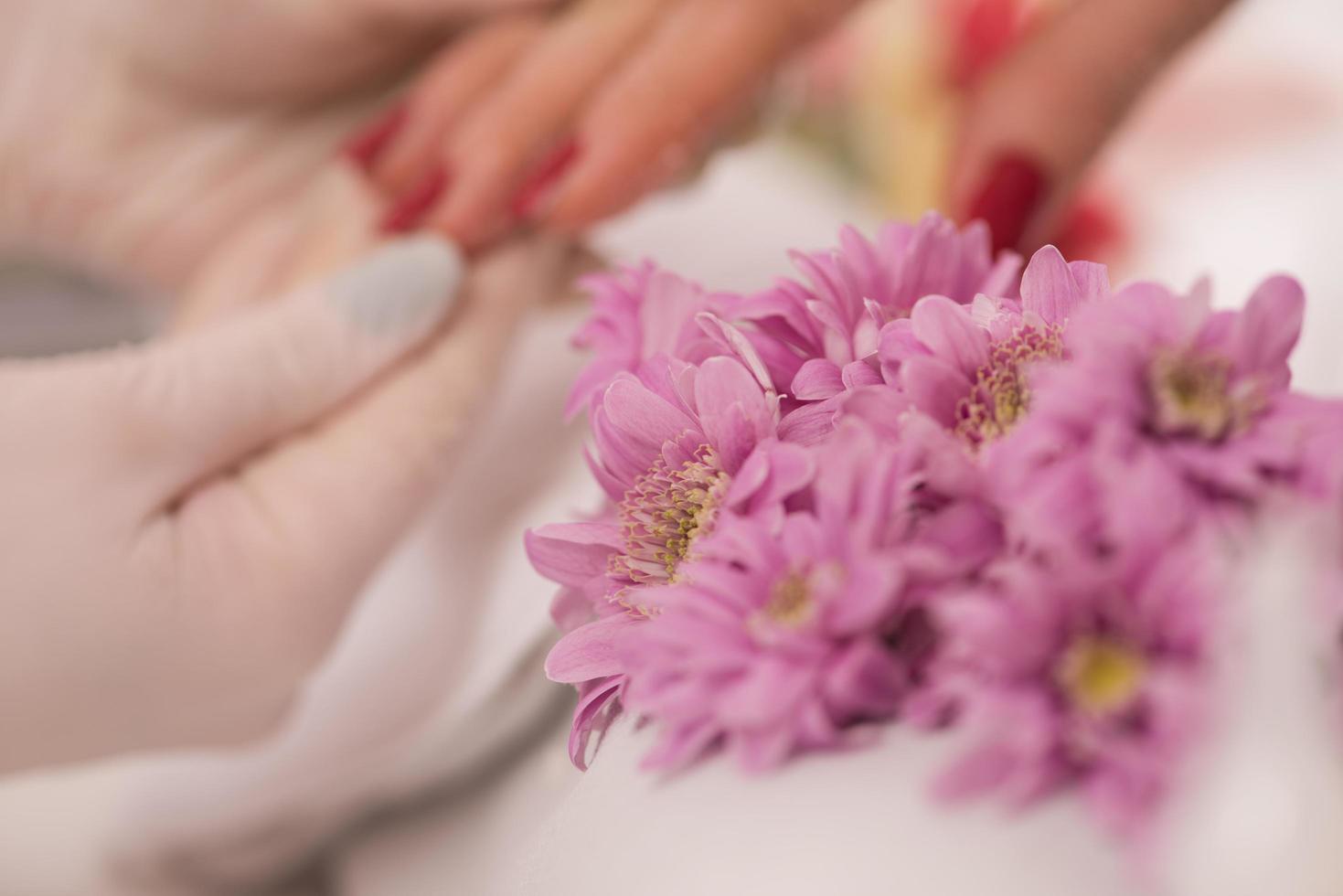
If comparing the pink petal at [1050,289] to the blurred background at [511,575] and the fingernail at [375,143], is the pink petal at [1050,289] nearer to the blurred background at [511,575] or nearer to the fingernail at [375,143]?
the blurred background at [511,575]

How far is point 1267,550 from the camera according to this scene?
14 centimetres

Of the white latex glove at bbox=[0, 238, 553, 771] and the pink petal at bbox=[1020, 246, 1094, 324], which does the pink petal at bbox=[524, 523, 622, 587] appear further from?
the white latex glove at bbox=[0, 238, 553, 771]

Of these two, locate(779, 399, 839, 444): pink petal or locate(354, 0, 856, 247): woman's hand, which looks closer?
locate(779, 399, 839, 444): pink petal

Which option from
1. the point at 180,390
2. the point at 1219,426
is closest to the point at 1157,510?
the point at 1219,426

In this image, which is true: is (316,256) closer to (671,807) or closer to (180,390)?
(180,390)

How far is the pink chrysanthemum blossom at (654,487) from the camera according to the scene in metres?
0.18

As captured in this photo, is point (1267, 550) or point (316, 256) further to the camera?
point (316, 256)

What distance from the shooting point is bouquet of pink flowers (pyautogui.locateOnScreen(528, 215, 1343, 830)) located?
13 cm

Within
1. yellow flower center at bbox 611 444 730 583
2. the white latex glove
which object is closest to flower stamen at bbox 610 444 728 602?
yellow flower center at bbox 611 444 730 583

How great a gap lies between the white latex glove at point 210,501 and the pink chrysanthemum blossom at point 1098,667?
0.28m

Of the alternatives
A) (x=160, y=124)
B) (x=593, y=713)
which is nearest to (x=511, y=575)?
(x=593, y=713)

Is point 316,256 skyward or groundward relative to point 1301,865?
skyward

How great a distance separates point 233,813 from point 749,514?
1.09 ft

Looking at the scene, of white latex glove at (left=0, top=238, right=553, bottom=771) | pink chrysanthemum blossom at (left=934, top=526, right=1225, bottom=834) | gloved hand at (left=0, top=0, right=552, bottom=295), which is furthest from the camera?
gloved hand at (left=0, top=0, right=552, bottom=295)
